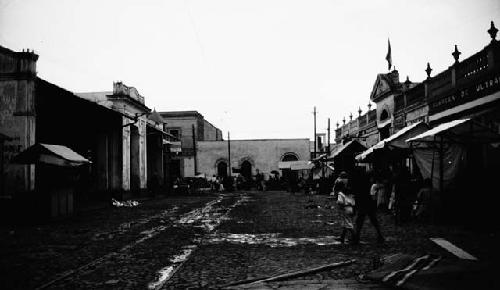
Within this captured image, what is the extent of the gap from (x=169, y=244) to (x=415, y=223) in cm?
687

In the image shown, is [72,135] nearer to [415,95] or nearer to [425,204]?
[415,95]

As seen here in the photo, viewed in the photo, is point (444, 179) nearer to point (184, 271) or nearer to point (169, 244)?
point (169, 244)

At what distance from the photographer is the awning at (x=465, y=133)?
10.9m

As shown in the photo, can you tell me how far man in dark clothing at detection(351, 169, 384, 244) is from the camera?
28.7ft

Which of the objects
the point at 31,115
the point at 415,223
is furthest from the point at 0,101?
the point at 415,223

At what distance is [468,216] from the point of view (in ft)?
35.4

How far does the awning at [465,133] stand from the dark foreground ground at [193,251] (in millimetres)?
2360

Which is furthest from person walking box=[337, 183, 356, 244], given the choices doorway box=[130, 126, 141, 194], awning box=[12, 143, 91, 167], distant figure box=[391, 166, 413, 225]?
doorway box=[130, 126, 141, 194]

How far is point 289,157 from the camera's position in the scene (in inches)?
2406

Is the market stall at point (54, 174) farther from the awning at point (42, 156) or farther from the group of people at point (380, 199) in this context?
the group of people at point (380, 199)

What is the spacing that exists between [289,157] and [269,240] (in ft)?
170

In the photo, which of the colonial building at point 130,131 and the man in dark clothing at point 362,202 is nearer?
the man in dark clothing at point 362,202

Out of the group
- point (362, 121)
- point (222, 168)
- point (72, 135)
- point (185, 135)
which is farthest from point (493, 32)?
point (185, 135)

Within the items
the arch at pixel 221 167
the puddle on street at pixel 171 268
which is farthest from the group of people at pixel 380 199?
the arch at pixel 221 167
